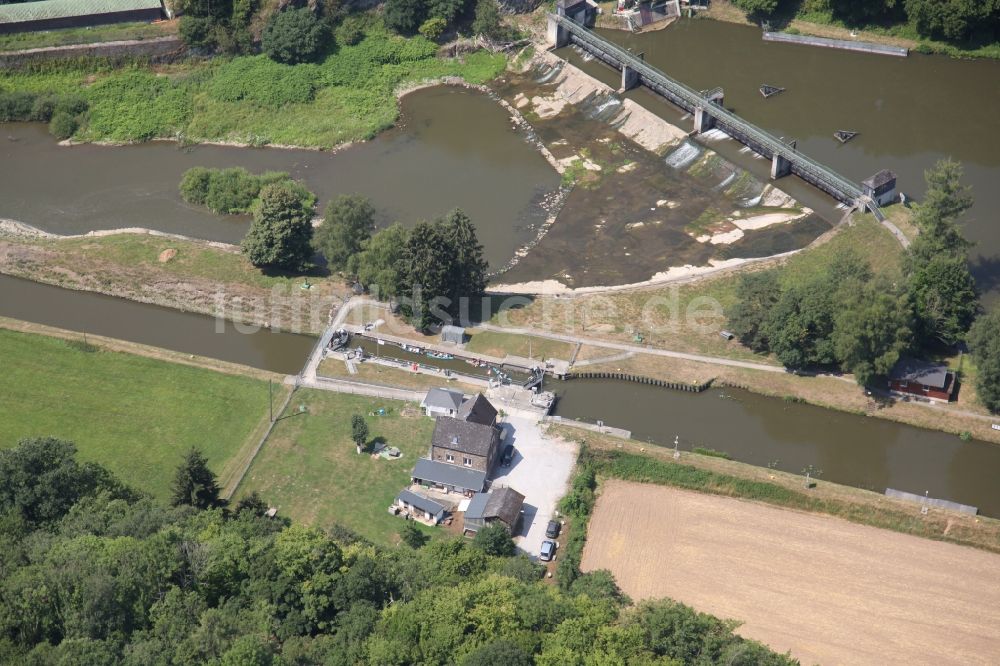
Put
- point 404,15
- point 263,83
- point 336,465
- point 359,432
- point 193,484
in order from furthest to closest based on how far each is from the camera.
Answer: point 404,15 < point 263,83 < point 336,465 < point 359,432 < point 193,484

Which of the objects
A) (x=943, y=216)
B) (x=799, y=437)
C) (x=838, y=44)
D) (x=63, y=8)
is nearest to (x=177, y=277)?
(x=63, y=8)

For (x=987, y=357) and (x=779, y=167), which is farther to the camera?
(x=779, y=167)

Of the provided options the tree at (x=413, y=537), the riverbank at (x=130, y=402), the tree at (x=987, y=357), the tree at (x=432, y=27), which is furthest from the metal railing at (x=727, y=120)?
the riverbank at (x=130, y=402)

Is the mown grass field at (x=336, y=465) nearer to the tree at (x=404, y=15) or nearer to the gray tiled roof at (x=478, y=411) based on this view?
the gray tiled roof at (x=478, y=411)

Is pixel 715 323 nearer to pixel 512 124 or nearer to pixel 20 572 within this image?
pixel 512 124

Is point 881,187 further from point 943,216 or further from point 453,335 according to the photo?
point 453,335

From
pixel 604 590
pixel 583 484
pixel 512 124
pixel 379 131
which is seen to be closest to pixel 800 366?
pixel 583 484

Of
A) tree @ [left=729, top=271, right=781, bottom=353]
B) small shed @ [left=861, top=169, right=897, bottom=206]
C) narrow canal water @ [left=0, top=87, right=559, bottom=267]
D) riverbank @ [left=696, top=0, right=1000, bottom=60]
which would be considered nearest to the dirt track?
tree @ [left=729, top=271, right=781, bottom=353]
